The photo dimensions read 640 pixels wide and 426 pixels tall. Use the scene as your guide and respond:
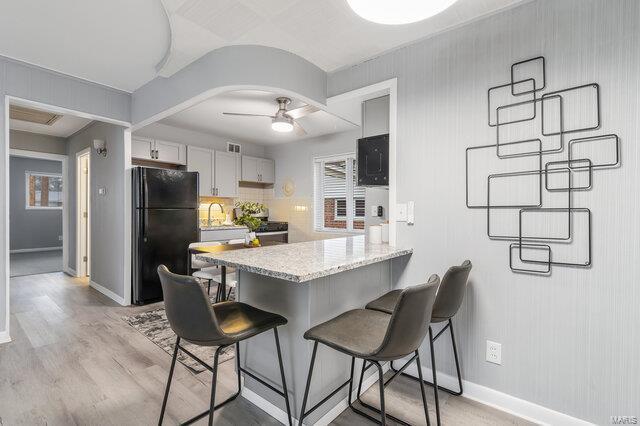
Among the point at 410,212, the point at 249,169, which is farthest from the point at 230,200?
the point at 410,212

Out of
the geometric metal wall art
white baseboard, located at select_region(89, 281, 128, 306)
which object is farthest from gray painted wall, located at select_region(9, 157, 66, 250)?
the geometric metal wall art

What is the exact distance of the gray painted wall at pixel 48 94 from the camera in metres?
2.72

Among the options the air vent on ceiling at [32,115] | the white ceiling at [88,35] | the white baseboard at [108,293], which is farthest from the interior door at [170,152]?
the white baseboard at [108,293]

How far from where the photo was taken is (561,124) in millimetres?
1647

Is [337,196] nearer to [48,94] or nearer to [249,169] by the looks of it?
[249,169]

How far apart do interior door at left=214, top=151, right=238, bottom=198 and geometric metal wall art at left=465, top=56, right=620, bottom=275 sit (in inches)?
165

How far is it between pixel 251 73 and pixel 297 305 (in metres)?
1.79

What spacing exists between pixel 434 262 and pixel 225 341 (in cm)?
145

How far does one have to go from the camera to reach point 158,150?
444cm

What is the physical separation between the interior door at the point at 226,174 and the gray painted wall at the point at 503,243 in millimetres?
3646

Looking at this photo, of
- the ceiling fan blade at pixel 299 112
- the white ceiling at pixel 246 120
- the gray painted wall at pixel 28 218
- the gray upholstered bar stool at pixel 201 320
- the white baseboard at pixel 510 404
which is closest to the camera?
the gray upholstered bar stool at pixel 201 320

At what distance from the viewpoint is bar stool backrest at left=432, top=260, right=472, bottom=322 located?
1604 mm

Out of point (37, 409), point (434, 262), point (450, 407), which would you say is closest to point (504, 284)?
point (434, 262)

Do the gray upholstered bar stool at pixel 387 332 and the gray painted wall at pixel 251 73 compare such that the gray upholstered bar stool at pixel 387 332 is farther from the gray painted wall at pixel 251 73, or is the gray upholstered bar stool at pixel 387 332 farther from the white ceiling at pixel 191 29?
the gray painted wall at pixel 251 73
